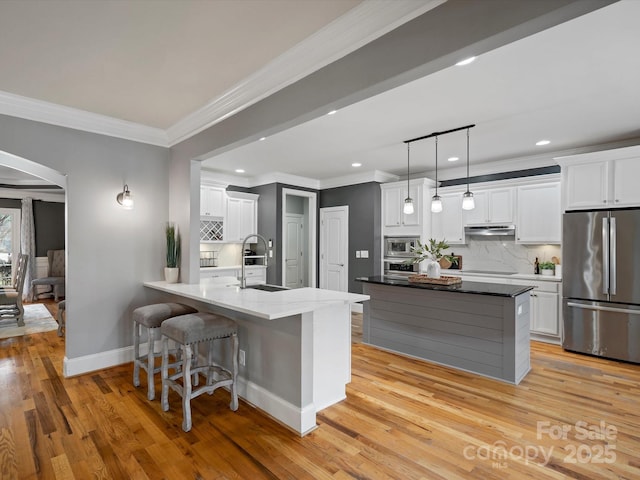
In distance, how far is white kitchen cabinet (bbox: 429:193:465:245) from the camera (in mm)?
5555

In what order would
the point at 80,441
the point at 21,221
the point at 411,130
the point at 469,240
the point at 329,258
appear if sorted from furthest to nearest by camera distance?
the point at 21,221
the point at 329,258
the point at 469,240
the point at 411,130
the point at 80,441

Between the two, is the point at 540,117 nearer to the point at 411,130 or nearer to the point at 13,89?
the point at 411,130

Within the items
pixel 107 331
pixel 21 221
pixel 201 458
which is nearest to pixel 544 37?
pixel 201 458

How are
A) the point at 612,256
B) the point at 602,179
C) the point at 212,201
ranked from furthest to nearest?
the point at 212,201 → the point at 602,179 → the point at 612,256

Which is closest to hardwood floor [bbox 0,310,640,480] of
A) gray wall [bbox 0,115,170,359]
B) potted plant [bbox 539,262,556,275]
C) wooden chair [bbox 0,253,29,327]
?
gray wall [bbox 0,115,170,359]

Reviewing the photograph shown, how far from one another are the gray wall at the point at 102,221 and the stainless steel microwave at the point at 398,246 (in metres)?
3.86

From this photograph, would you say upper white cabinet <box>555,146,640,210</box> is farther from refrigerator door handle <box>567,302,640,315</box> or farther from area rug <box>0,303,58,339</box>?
area rug <box>0,303,58,339</box>

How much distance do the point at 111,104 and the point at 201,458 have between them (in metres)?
2.94

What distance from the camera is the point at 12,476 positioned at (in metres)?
1.90

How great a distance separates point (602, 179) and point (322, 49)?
3857mm

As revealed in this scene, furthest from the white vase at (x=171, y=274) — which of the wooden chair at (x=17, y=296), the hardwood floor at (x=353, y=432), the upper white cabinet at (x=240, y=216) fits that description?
the wooden chair at (x=17, y=296)

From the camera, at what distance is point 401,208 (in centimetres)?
595

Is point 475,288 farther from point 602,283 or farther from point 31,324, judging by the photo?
point 31,324

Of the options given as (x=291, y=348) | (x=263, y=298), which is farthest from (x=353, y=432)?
(x=263, y=298)
